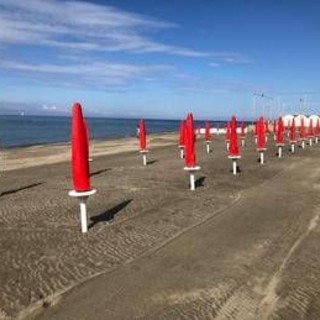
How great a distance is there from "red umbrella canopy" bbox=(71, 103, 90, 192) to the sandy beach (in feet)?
2.58

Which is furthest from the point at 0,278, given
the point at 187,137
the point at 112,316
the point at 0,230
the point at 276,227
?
the point at 187,137

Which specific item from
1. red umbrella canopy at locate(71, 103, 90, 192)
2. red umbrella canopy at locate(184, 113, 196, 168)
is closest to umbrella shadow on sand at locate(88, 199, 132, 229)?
red umbrella canopy at locate(71, 103, 90, 192)

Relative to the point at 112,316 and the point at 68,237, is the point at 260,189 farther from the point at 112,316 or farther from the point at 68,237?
the point at 112,316

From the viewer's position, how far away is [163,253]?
7543mm

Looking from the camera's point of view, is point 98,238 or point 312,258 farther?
point 98,238

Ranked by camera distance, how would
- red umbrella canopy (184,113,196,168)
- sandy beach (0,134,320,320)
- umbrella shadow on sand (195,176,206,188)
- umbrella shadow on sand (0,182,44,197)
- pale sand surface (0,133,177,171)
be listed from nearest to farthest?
sandy beach (0,134,320,320) → red umbrella canopy (184,113,196,168) → umbrella shadow on sand (0,182,44,197) → umbrella shadow on sand (195,176,206,188) → pale sand surface (0,133,177,171)

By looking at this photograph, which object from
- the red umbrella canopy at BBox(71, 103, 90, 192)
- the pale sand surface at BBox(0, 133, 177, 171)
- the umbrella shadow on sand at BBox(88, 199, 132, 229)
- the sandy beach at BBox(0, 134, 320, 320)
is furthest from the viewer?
the pale sand surface at BBox(0, 133, 177, 171)

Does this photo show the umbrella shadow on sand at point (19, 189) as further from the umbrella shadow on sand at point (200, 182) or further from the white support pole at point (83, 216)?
the white support pole at point (83, 216)

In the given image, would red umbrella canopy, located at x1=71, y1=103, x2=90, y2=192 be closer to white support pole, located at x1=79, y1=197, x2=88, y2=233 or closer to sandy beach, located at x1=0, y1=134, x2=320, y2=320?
white support pole, located at x1=79, y1=197, x2=88, y2=233

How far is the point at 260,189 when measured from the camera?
13.7 metres

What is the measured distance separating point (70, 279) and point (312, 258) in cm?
297

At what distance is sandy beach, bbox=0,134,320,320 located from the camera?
5.59m

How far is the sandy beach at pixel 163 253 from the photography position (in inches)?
220

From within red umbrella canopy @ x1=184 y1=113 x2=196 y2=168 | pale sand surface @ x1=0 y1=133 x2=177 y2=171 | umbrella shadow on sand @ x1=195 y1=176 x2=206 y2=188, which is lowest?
pale sand surface @ x1=0 y1=133 x2=177 y2=171
